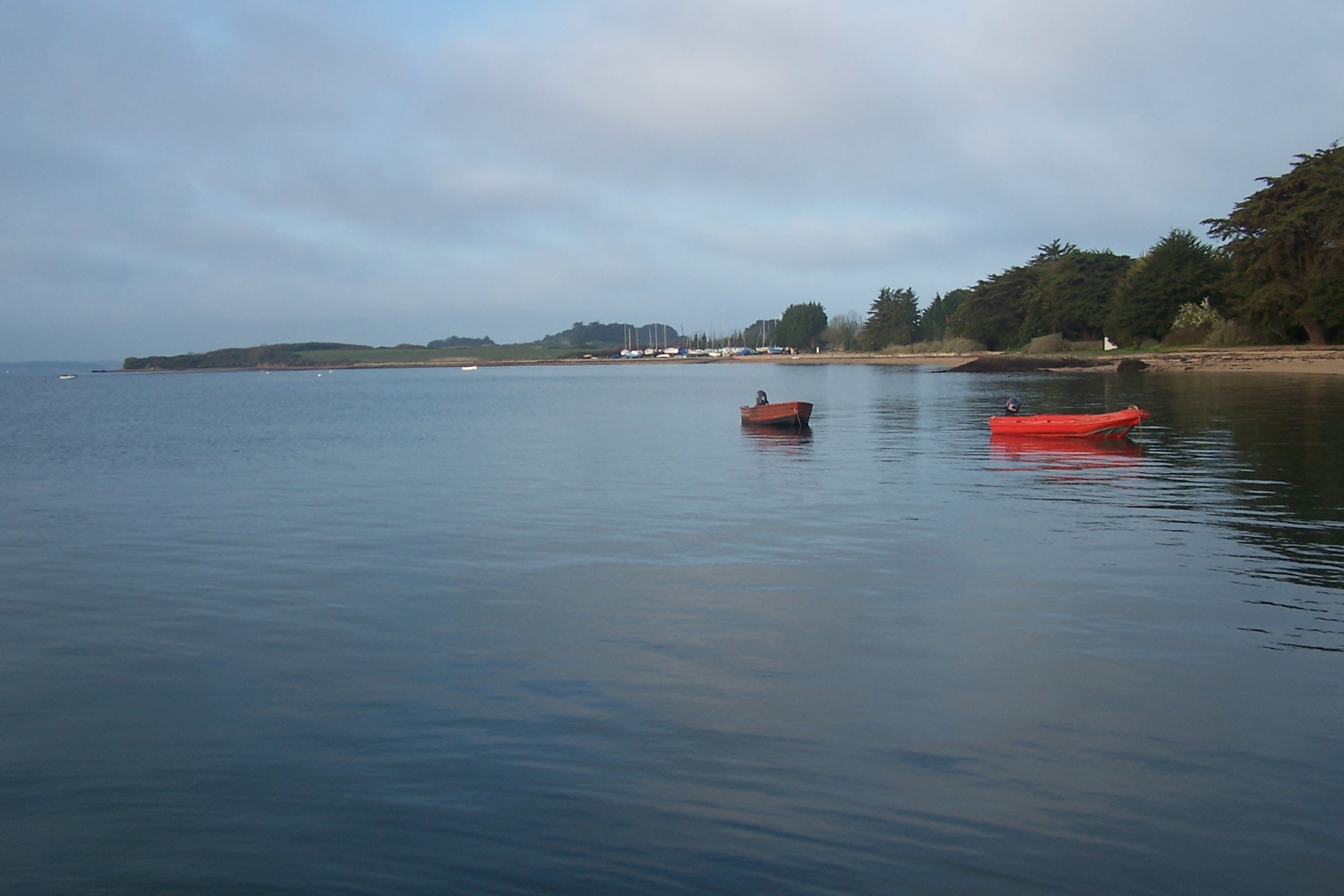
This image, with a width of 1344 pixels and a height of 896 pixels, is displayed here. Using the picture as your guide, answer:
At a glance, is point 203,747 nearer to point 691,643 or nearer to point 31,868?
point 31,868

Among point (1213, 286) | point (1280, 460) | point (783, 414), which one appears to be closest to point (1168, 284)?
point (1213, 286)

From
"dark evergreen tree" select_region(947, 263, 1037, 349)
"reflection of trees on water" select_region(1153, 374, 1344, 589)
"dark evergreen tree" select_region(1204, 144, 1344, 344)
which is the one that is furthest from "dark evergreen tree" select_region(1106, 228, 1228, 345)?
"reflection of trees on water" select_region(1153, 374, 1344, 589)

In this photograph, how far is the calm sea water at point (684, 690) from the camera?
8430mm

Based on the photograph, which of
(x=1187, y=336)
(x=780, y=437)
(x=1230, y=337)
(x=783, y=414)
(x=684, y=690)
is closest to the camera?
(x=684, y=690)

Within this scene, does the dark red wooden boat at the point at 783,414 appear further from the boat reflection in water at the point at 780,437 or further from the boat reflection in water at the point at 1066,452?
the boat reflection in water at the point at 1066,452

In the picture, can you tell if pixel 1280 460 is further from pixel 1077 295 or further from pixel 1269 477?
pixel 1077 295

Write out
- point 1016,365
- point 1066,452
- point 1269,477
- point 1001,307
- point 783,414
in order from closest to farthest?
point 1269,477 → point 1066,452 → point 783,414 → point 1016,365 → point 1001,307

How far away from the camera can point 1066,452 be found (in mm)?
37656

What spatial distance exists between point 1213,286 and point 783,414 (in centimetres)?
8083

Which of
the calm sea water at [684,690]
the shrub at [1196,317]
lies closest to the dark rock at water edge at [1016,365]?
the shrub at [1196,317]

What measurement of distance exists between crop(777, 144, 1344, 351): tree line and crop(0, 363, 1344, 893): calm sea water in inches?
2812

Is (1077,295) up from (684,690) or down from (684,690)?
up

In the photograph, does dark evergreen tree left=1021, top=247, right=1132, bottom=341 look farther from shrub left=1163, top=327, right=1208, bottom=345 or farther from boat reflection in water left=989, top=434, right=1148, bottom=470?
boat reflection in water left=989, top=434, right=1148, bottom=470

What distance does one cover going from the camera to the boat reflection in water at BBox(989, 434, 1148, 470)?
33750 millimetres
